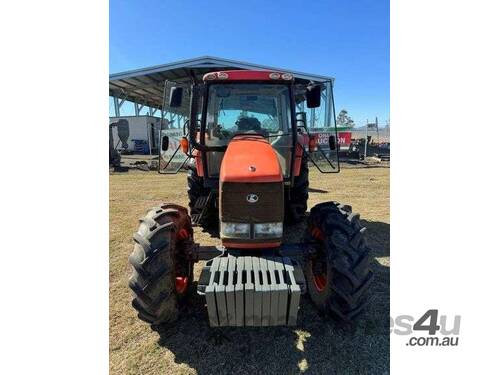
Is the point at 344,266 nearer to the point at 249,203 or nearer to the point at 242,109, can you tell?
the point at 249,203

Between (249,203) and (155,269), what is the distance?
0.85 m

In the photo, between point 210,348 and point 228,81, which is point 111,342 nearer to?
point 210,348

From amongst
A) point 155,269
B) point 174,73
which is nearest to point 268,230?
point 155,269

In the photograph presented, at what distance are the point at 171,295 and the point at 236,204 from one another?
86 cm

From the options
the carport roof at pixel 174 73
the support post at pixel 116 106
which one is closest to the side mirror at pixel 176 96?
the carport roof at pixel 174 73

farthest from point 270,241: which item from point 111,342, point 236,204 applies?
point 111,342

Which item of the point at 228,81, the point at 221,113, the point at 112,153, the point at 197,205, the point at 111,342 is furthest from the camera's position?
the point at 112,153

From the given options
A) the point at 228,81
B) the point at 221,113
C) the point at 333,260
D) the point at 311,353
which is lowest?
the point at 311,353

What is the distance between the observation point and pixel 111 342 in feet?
8.51

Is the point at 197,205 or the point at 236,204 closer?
the point at 236,204

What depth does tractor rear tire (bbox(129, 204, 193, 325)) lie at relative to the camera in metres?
2.35

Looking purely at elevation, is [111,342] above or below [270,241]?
below

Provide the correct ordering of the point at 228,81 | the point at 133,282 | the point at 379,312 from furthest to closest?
1. the point at 228,81
2. the point at 379,312
3. the point at 133,282

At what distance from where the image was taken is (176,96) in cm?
334
